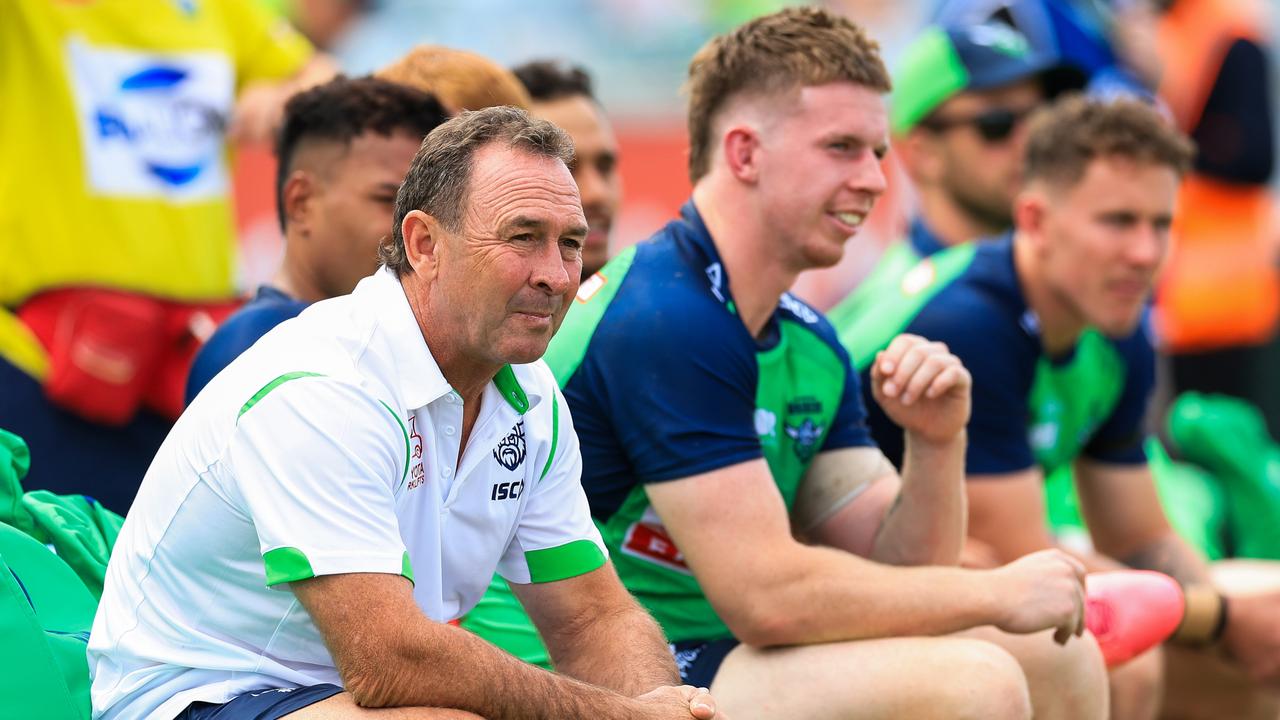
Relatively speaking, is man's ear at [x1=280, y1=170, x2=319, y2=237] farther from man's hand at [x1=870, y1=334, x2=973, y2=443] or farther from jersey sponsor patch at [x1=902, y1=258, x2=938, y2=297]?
jersey sponsor patch at [x1=902, y1=258, x2=938, y2=297]

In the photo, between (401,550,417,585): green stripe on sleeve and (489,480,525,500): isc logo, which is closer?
(401,550,417,585): green stripe on sleeve

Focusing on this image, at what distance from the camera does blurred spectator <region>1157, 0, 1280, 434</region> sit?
25.1ft

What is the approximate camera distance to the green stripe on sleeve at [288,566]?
2.56 metres

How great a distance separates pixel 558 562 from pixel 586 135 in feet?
6.00

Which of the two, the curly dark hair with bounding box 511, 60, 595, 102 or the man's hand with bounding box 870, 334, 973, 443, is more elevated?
the curly dark hair with bounding box 511, 60, 595, 102

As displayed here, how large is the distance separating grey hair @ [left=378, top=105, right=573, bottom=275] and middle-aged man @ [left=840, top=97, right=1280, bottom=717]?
1928mm

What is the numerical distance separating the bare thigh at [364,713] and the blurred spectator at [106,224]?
1.99 metres

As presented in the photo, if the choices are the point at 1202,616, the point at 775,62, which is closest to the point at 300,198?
the point at 775,62

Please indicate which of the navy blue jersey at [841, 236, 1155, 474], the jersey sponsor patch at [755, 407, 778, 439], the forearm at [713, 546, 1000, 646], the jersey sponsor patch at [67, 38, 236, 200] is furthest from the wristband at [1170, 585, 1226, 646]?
the jersey sponsor patch at [67, 38, 236, 200]

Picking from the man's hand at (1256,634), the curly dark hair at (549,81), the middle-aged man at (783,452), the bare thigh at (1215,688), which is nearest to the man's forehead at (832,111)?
the middle-aged man at (783,452)

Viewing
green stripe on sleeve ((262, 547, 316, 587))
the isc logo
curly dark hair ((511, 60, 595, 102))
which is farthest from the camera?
curly dark hair ((511, 60, 595, 102))

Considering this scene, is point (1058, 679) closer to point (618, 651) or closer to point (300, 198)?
point (618, 651)

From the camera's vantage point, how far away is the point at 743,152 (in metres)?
3.77

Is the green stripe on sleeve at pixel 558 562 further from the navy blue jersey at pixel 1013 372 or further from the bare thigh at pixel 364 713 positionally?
the navy blue jersey at pixel 1013 372
